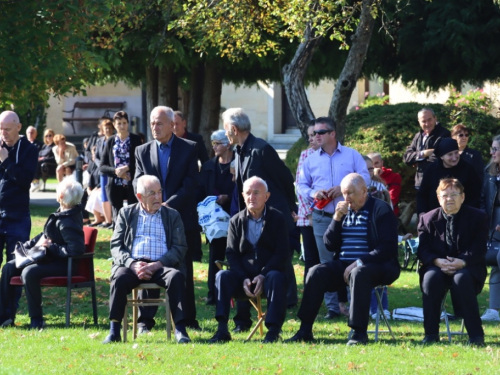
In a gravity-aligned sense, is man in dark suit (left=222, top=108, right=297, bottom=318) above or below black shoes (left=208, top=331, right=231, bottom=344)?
above

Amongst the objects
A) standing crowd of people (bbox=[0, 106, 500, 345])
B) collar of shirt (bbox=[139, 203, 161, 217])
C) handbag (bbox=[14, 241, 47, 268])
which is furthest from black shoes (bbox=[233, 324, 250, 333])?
handbag (bbox=[14, 241, 47, 268])

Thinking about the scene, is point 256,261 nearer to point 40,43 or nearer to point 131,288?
point 131,288

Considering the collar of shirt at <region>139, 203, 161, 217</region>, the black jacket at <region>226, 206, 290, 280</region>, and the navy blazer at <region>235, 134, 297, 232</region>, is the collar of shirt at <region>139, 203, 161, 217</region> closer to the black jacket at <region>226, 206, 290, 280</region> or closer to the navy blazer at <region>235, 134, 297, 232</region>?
the black jacket at <region>226, 206, 290, 280</region>

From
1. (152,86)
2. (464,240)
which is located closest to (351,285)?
(464,240)

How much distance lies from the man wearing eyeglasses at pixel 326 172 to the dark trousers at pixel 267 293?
120 cm

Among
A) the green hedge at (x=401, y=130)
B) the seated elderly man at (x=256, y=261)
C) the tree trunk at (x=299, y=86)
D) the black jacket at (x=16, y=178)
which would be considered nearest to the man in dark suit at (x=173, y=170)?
the seated elderly man at (x=256, y=261)

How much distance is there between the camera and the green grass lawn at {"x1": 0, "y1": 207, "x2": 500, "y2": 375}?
732 cm

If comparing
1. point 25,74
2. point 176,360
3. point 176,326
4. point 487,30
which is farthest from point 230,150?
point 487,30

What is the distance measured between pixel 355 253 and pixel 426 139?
13.2ft

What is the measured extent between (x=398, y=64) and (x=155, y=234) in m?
10.8

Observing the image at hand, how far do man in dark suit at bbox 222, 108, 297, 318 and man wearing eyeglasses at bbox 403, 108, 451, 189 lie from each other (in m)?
3.23

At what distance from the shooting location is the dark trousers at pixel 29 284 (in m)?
9.37

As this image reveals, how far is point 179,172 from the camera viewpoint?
9.40 metres

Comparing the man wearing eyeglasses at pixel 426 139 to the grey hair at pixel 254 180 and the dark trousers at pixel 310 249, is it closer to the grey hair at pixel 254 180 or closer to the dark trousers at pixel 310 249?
the dark trousers at pixel 310 249
